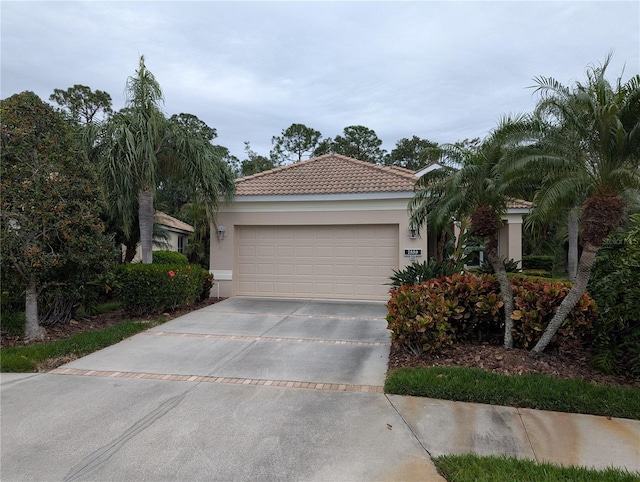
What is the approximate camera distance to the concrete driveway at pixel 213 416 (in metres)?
3.21

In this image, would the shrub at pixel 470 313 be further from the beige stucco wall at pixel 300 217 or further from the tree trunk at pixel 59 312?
the tree trunk at pixel 59 312

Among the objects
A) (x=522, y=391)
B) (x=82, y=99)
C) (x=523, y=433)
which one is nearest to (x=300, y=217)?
(x=522, y=391)

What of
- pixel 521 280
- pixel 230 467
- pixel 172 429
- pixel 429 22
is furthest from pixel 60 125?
pixel 521 280

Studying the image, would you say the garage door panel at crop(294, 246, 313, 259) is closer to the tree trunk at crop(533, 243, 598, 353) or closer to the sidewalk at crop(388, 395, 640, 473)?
the tree trunk at crop(533, 243, 598, 353)

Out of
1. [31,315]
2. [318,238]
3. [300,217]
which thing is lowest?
[31,315]

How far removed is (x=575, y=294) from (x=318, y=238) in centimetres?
785

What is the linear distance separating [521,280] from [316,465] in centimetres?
492

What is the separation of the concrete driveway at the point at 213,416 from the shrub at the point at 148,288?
206 cm

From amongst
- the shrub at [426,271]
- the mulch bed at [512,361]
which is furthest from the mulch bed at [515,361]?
the shrub at [426,271]

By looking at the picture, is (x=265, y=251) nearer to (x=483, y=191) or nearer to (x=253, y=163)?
(x=483, y=191)

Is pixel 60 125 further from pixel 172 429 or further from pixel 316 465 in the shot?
pixel 316 465

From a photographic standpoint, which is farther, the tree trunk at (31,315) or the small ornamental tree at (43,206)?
the tree trunk at (31,315)

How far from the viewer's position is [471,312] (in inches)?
242

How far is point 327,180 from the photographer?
1278 centimetres
